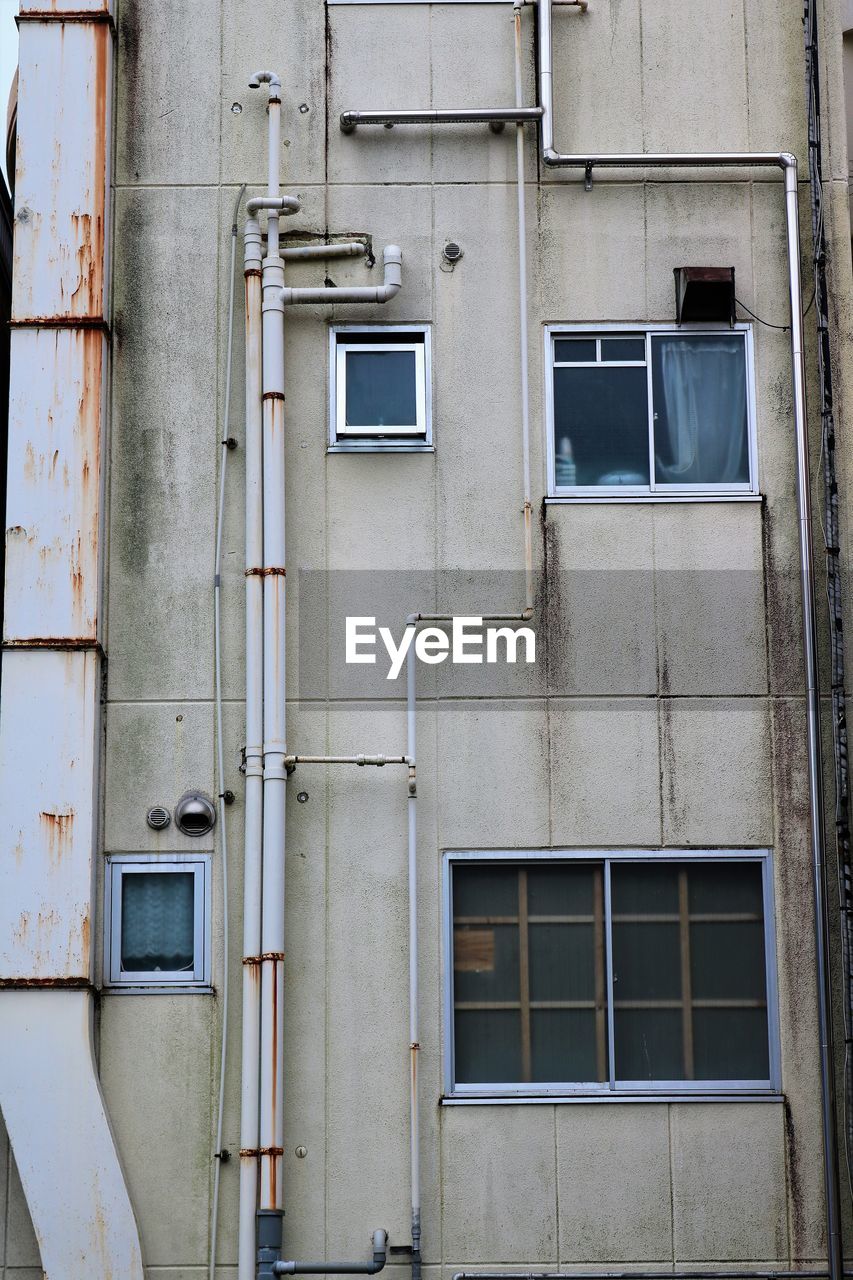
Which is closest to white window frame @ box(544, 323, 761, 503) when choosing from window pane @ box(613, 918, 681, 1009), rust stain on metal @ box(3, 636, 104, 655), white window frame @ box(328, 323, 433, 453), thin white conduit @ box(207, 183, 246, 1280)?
white window frame @ box(328, 323, 433, 453)

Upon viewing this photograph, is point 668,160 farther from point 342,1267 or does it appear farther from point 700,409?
point 342,1267

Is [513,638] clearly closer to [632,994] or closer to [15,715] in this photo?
[632,994]

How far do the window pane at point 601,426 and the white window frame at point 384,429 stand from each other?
0.88m

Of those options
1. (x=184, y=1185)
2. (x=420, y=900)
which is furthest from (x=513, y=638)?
(x=184, y=1185)

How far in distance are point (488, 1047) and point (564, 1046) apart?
473 millimetres

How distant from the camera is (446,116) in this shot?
11602 millimetres

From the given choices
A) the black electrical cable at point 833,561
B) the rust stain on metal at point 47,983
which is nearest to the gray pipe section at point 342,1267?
the rust stain on metal at point 47,983

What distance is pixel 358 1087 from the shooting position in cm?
1038

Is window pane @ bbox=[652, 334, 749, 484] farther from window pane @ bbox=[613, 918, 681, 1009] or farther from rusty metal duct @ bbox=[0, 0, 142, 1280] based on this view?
rusty metal duct @ bbox=[0, 0, 142, 1280]

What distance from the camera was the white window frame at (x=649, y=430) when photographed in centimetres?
1125

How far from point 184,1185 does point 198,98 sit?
23.6 ft

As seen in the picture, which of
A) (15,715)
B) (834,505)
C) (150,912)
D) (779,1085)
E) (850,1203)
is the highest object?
(834,505)

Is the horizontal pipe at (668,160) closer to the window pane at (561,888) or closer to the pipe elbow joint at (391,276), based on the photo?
the pipe elbow joint at (391,276)

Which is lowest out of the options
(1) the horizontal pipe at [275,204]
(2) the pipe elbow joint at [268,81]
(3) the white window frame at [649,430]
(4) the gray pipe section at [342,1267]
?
(4) the gray pipe section at [342,1267]
